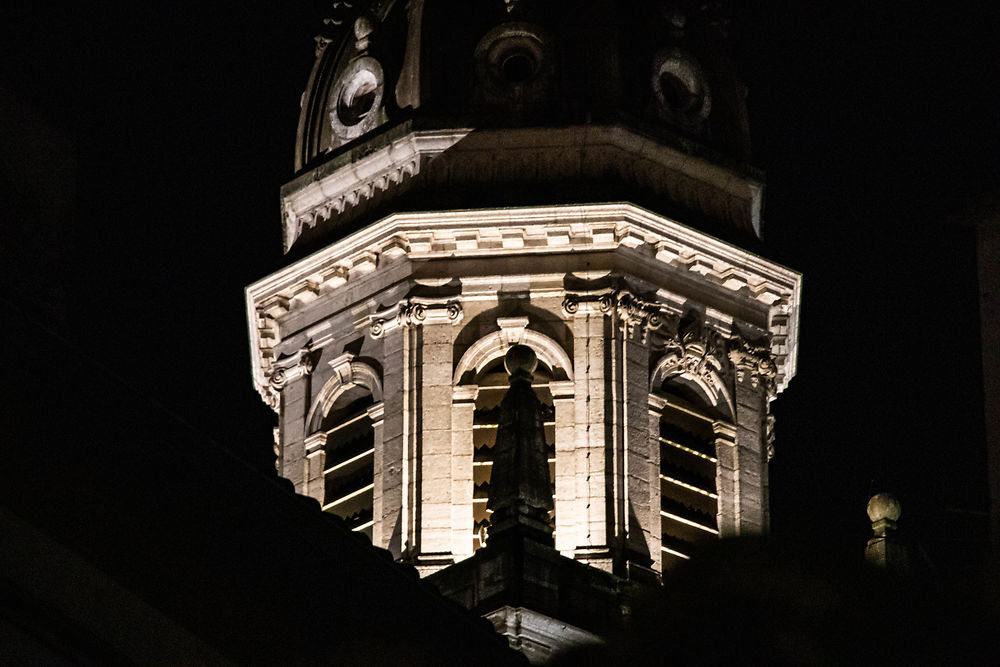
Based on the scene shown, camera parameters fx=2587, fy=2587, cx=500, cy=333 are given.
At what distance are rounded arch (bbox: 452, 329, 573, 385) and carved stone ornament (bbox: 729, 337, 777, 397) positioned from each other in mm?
3311

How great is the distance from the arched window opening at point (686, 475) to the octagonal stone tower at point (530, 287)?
39 mm

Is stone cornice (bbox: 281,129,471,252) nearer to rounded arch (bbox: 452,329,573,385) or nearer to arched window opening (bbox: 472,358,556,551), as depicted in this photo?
rounded arch (bbox: 452,329,573,385)

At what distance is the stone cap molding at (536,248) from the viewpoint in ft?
137

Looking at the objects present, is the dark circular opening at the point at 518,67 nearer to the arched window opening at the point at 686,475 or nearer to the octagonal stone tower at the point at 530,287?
the octagonal stone tower at the point at 530,287

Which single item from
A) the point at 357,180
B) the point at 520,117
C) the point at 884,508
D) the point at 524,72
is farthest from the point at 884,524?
the point at 357,180

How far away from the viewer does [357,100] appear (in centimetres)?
4441

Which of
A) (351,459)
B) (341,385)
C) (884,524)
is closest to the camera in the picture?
(884,524)

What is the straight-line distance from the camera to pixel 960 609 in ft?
38.5

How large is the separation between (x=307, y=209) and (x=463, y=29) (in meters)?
→ 4.06

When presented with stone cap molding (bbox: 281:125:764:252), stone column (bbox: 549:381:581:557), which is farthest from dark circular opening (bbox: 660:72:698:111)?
stone column (bbox: 549:381:581:557)

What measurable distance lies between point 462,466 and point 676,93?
26.6ft

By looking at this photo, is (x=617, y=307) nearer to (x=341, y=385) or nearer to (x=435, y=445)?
(x=435, y=445)

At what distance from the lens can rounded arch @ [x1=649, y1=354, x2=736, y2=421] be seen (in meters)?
42.0

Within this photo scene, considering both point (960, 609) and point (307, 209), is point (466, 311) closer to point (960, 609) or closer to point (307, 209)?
point (307, 209)
